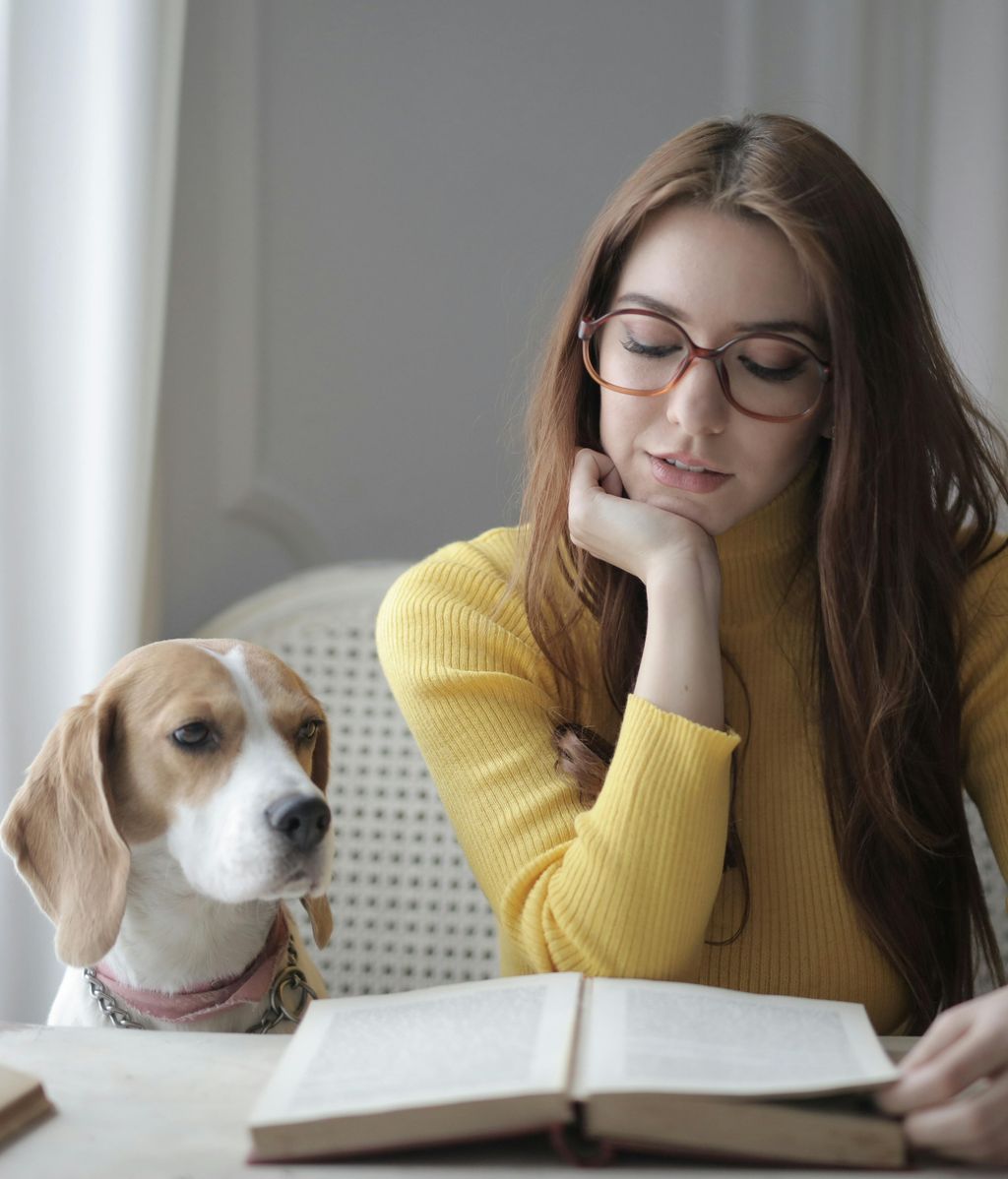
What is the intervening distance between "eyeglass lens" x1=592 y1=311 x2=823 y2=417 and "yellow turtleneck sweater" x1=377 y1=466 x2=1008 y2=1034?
16 centimetres

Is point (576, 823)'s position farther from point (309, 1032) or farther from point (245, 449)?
point (245, 449)

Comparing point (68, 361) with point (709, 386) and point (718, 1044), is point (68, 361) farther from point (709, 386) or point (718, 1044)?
point (718, 1044)

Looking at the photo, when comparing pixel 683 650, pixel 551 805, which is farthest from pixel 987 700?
pixel 551 805

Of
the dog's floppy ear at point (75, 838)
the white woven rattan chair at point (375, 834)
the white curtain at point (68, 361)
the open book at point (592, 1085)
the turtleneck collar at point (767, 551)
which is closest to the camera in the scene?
the open book at point (592, 1085)

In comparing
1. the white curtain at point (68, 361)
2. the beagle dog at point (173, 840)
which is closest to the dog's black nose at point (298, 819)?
the beagle dog at point (173, 840)

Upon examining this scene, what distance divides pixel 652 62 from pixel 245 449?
89 cm

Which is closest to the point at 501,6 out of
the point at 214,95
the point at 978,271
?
the point at 214,95

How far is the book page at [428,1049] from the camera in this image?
69cm

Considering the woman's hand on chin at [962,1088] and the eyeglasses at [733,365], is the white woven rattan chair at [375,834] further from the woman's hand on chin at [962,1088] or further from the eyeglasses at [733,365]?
the woman's hand on chin at [962,1088]

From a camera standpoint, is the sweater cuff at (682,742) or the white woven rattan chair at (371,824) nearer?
the sweater cuff at (682,742)

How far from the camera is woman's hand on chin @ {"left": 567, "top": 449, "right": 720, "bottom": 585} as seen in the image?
1.11 m

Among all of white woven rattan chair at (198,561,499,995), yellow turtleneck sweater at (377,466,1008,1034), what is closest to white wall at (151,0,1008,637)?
white woven rattan chair at (198,561,499,995)

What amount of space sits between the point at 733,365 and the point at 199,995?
67 centimetres

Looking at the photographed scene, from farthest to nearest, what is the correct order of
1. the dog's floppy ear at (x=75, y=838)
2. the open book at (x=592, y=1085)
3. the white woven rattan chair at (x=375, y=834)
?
the white woven rattan chair at (x=375, y=834) < the dog's floppy ear at (x=75, y=838) < the open book at (x=592, y=1085)
